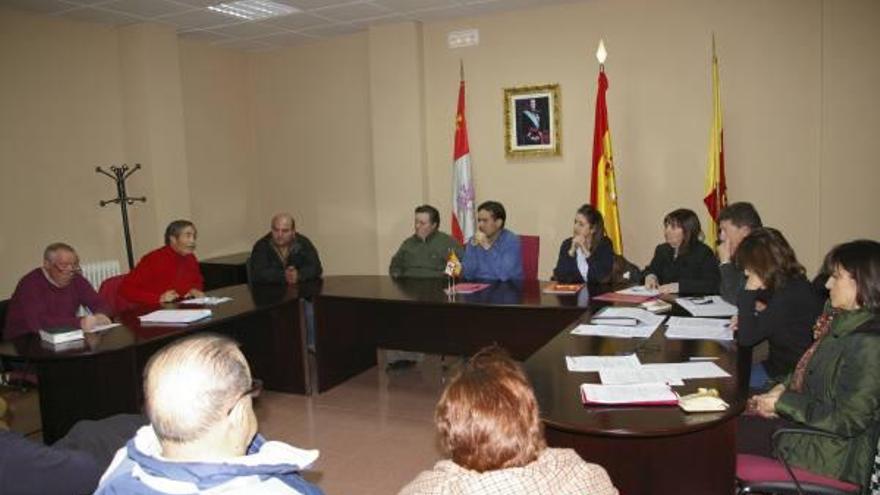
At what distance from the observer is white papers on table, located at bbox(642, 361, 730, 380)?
2189mm

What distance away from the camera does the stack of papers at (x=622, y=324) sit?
9.13 feet

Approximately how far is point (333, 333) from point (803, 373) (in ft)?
9.86

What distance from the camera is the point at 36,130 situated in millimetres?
5121

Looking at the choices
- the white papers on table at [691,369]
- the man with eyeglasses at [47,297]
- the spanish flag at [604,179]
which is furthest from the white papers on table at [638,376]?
the spanish flag at [604,179]

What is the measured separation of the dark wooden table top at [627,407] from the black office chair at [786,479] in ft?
0.62

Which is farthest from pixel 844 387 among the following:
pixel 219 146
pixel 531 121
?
pixel 219 146

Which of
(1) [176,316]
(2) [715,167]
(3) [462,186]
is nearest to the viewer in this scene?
(1) [176,316]

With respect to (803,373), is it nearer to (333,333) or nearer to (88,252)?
(333,333)

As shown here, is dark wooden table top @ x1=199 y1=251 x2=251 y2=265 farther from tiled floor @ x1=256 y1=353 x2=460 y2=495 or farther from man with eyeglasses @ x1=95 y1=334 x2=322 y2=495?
man with eyeglasses @ x1=95 y1=334 x2=322 y2=495

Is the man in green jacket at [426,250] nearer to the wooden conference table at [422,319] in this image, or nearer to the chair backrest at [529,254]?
the wooden conference table at [422,319]

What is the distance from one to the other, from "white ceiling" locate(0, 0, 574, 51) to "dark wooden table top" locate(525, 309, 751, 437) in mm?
3402

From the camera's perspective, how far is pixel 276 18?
5.51 metres

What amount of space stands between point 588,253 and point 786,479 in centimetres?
236

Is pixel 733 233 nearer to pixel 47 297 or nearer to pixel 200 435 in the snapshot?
pixel 200 435
